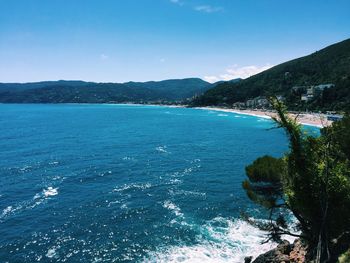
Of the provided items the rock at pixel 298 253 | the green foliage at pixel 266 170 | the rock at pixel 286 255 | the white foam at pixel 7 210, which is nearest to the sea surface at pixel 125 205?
the white foam at pixel 7 210

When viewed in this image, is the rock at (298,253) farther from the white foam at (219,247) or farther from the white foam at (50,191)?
the white foam at (50,191)

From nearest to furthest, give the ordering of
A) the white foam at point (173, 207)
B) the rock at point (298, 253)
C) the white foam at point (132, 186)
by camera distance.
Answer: the rock at point (298, 253), the white foam at point (173, 207), the white foam at point (132, 186)

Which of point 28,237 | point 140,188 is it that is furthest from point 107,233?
point 140,188

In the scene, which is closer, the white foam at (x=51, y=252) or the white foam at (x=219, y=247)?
the white foam at (x=219, y=247)

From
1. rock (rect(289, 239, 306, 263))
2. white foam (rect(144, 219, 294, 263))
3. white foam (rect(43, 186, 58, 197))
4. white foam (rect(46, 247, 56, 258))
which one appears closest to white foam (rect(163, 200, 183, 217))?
white foam (rect(144, 219, 294, 263))

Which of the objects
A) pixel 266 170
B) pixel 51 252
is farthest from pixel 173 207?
pixel 266 170

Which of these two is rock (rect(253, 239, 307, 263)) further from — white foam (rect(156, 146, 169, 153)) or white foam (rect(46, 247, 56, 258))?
white foam (rect(156, 146, 169, 153))

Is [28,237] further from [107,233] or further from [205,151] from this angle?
[205,151]

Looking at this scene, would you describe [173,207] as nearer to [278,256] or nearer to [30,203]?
[278,256]
